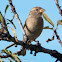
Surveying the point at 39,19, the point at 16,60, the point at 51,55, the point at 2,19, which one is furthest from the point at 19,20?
the point at 39,19

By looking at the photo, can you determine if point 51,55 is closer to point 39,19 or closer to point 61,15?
point 61,15

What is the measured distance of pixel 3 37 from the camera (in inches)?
59.2

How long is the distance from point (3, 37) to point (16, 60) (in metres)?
0.39

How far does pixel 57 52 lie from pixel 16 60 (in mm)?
668

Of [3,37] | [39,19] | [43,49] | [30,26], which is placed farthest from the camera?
[39,19]

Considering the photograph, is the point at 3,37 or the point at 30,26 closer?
the point at 3,37

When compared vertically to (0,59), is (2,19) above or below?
above

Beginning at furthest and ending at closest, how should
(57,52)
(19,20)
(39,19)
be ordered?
(39,19), (57,52), (19,20)

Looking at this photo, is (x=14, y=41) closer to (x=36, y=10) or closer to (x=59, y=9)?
(x=59, y=9)

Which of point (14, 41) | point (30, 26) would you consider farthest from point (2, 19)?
point (30, 26)

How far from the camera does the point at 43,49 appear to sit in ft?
6.27

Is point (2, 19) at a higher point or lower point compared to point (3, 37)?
higher

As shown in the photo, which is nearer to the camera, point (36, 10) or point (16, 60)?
point (16, 60)

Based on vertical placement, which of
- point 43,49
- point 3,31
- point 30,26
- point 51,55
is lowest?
point 51,55
